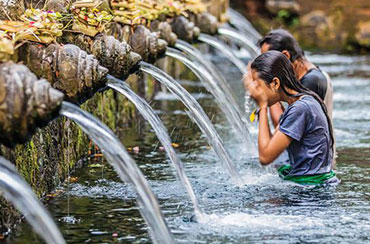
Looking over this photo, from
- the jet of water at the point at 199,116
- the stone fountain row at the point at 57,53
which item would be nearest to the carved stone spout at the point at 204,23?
the stone fountain row at the point at 57,53

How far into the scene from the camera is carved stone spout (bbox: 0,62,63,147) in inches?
198

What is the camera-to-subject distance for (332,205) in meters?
6.86

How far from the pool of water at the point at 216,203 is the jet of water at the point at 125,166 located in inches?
9.6

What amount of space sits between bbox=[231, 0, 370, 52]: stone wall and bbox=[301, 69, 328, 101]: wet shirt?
50.5 feet

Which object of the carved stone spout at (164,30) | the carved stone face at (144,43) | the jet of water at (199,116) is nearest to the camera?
the jet of water at (199,116)

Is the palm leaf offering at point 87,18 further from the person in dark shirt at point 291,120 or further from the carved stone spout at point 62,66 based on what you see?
the person in dark shirt at point 291,120

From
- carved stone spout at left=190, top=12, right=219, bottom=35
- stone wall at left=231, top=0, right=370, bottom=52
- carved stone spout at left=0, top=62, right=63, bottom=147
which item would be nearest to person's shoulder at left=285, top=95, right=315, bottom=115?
carved stone spout at left=0, top=62, right=63, bottom=147

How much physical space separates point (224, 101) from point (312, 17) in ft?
56.3

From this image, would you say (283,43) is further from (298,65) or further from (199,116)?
(199,116)

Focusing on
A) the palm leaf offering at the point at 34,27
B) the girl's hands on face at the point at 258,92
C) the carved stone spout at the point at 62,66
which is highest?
the palm leaf offering at the point at 34,27

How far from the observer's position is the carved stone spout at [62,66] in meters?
6.33

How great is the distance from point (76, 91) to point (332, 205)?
2.05 m

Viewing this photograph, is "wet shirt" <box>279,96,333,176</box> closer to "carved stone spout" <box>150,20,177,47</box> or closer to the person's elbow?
the person's elbow

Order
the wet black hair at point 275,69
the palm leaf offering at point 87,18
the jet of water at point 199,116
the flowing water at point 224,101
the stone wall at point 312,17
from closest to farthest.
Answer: the wet black hair at point 275,69 < the palm leaf offering at point 87,18 < the jet of water at point 199,116 < the flowing water at point 224,101 < the stone wall at point 312,17
